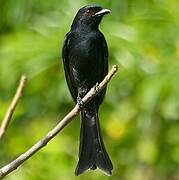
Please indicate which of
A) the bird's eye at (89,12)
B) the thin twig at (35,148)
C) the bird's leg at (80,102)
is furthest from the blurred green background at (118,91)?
the thin twig at (35,148)

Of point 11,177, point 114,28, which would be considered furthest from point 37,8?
point 11,177

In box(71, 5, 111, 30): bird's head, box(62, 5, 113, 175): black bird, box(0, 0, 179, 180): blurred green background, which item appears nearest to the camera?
box(62, 5, 113, 175): black bird

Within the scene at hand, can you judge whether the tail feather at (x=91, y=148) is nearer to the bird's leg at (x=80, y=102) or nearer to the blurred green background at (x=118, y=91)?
the bird's leg at (x=80, y=102)

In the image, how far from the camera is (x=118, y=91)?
4926 mm

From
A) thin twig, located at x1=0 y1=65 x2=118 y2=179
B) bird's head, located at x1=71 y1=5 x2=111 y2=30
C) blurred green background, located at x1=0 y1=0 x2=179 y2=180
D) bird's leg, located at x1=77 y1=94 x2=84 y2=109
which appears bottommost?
blurred green background, located at x1=0 y1=0 x2=179 y2=180

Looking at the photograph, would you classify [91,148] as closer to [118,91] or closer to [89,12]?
[89,12]

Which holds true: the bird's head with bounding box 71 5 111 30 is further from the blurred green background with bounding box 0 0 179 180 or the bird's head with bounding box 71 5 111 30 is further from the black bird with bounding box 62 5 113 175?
the blurred green background with bounding box 0 0 179 180

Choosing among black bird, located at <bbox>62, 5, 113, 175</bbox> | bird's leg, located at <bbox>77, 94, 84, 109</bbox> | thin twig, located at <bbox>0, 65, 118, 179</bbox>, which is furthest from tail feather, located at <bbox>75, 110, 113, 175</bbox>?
thin twig, located at <bbox>0, 65, 118, 179</bbox>

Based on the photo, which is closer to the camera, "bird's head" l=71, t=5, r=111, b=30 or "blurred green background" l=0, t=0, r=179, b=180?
"bird's head" l=71, t=5, r=111, b=30

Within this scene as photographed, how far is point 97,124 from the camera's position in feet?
11.3

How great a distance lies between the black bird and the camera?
3352 mm

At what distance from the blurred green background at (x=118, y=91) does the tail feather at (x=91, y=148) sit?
1091 millimetres

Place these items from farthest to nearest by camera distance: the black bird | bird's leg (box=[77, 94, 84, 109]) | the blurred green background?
the blurred green background
the black bird
bird's leg (box=[77, 94, 84, 109])

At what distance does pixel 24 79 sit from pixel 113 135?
266 cm
